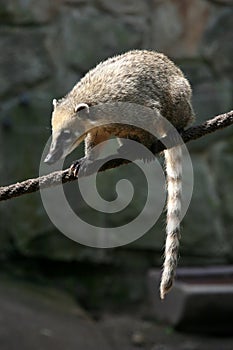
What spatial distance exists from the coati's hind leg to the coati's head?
1.12 feet

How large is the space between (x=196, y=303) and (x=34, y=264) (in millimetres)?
1108

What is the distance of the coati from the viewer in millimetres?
2670


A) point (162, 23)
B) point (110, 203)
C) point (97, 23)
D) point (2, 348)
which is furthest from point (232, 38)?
point (2, 348)

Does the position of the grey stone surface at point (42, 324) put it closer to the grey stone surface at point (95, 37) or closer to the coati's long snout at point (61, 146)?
the grey stone surface at point (95, 37)

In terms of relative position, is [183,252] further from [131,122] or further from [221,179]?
[131,122]

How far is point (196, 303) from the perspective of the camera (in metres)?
4.25

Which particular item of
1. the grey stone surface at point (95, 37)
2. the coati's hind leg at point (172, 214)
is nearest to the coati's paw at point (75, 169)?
the coati's hind leg at point (172, 214)

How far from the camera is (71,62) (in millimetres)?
4746

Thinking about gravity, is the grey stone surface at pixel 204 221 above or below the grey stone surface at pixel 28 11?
below

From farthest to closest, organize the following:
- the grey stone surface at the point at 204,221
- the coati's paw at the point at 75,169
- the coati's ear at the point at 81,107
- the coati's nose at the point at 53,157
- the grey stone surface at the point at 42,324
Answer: the grey stone surface at the point at 204,221
the grey stone surface at the point at 42,324
the coati's ear at the point at 81,107
the coati's nose at the point at 53,157
the coati's paw at the point at 75,169

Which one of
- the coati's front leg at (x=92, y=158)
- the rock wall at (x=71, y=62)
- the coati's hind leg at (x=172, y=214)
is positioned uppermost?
the coati's front leg at (x=92, y=158)

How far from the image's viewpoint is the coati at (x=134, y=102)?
2670 millimetres

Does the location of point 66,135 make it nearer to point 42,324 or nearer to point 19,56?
point 42,324

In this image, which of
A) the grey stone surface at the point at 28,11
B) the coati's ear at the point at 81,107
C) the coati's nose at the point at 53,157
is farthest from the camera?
the grey stone surface at the point at 28,11
